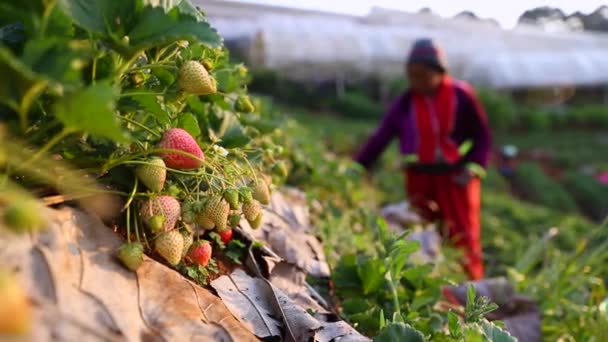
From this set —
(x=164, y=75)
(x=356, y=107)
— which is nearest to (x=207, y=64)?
(x=164, y=75)

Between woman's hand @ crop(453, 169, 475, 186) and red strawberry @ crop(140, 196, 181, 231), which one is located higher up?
red strawberry @ crop(140, 196, 181, 231)

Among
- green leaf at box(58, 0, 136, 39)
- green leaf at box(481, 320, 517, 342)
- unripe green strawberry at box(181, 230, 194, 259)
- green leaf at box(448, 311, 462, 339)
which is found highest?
green leaf at box(58, 0, 136, 39)

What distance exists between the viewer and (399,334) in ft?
2.83

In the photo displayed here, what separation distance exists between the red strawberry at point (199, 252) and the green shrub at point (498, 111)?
10.6 m

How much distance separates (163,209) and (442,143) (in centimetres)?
255

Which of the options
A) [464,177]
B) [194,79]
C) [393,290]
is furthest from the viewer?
[464,177]

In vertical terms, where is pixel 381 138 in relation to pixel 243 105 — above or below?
below

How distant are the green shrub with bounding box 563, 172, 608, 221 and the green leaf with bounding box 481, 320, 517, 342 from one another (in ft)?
21.4

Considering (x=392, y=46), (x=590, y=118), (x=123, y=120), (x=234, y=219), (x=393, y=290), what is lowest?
(x=590, y=118)

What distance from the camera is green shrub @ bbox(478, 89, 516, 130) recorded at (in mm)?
10938

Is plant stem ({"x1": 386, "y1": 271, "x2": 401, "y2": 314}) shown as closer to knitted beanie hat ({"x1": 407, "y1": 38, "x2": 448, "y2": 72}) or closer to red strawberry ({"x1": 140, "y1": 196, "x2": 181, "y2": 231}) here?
red strawberry ({"x1": 140, "y1": 196, "x2": 181, "y2": 231})

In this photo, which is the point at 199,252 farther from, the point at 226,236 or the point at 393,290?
the point at 393,290

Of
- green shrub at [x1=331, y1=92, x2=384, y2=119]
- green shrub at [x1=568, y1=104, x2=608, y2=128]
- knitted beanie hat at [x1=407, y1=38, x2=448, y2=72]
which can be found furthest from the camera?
green shrub at [x1=568, y1=104, x2=608, y2=128]

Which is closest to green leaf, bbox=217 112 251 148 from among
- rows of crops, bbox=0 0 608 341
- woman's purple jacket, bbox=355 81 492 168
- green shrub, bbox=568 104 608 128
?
rows of crops, bbox=0 0 608 341
